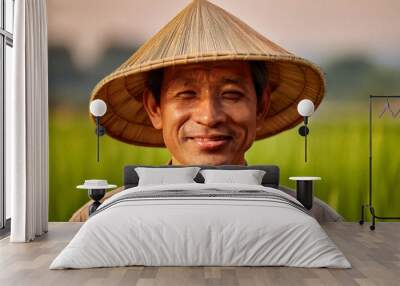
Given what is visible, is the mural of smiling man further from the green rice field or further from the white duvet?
A: the white duvet

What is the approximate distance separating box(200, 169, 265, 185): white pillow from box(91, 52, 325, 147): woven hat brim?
77 centimetres

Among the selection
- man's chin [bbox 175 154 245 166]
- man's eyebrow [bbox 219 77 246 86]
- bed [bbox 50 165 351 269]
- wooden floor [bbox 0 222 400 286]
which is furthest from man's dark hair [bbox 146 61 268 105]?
bed [bbox 50 165 351 269]

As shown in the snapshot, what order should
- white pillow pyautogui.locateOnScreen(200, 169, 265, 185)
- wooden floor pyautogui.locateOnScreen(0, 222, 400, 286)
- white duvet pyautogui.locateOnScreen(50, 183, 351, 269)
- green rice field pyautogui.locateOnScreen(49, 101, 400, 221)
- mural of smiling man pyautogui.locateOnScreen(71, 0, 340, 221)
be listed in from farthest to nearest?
1. green rice field pyautogui.locateOnScreen(49, 101, 400, 221)
2. mural of smiling man pyautogui.locateOnScreen(71, 0, 340, 221)
3. white pillow pyautogui.locateOnScreen(200, 169, 265, 185)
4. white duvet pyautogui.locateOnScreen(50, 183, 351, 269)
5. wooden floor pyautogui.locateOnScreen(0, 222, 400, 286)

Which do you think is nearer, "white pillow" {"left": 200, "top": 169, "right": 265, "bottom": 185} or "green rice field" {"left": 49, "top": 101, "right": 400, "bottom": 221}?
→ "white pillow" {"left": 200, "top": 169, "right": 265, "bottom": 185}

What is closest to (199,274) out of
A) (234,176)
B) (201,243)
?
(201,243)

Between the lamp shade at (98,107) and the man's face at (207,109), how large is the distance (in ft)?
1.58

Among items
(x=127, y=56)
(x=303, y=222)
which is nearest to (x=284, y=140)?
(x=127, y=56)

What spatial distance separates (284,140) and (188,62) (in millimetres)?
1590

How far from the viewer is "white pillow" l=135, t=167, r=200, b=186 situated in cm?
561

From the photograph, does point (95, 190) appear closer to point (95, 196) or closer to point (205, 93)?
point (95, 196)

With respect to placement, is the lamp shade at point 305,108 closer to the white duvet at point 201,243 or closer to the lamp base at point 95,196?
the lamp base at point 95,196

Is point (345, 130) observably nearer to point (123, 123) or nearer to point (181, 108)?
point (181, 108)

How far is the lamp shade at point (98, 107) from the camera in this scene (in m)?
6.07

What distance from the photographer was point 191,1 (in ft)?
21.2
